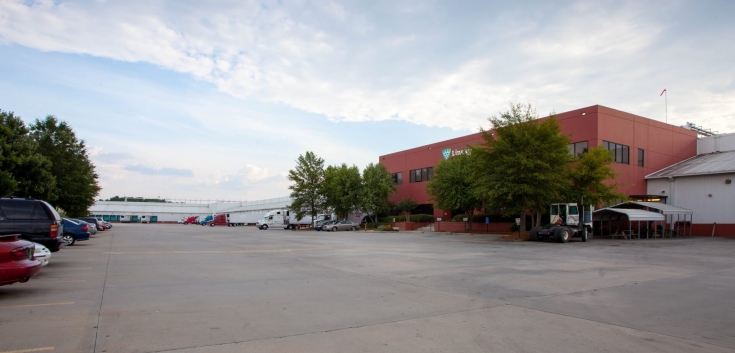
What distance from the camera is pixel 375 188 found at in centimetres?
5897

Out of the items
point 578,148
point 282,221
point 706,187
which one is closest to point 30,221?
point 578,148

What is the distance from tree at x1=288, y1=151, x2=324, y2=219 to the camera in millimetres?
64312

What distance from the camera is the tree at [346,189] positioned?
A: 195 ft

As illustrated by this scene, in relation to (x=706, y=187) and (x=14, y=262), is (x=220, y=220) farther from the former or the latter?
(x=14, y=262)

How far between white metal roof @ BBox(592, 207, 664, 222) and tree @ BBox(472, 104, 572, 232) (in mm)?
3984

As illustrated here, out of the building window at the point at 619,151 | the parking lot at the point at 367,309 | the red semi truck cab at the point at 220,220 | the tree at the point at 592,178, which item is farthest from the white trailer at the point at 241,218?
the parking lot at the point at 367,309

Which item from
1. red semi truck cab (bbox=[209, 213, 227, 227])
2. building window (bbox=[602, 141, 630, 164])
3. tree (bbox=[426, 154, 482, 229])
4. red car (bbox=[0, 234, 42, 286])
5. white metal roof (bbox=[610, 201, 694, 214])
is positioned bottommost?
red semi truck cab (bbox=[209, 213, 227, 227])

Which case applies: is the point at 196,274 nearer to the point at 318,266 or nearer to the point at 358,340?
the point at 318,266

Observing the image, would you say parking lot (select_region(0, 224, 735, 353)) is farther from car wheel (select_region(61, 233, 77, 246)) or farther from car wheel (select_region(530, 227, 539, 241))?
car wheel (select_region(530, 227, 539, 241))

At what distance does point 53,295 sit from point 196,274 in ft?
12.8

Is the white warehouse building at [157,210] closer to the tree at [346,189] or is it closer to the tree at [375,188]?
the tree at [346,189]

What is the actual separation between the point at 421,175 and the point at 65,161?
3934 cm

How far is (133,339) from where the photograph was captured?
6.17 meters

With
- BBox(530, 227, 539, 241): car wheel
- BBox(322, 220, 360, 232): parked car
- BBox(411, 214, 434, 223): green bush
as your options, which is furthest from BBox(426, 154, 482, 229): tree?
BBox(322, 220, 360, 232): parked car
